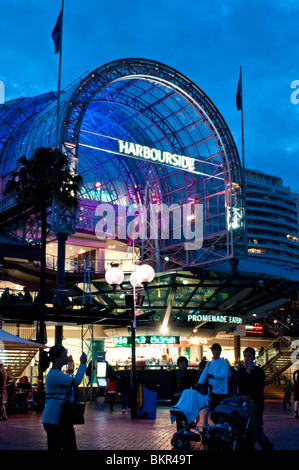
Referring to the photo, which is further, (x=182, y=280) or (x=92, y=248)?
(x=92, y=248)

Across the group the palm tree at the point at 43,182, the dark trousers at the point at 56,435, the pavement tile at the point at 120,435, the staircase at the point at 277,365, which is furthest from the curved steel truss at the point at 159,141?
the dark trousers at the point at 56,435

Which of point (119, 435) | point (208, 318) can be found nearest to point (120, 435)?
point (119, 435)

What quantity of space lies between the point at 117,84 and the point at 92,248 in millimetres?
16937

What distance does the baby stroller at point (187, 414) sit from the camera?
40.2 ft

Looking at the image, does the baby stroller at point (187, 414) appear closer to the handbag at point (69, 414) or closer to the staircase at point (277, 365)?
the handbag at point (69, 414)

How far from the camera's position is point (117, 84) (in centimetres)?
4438

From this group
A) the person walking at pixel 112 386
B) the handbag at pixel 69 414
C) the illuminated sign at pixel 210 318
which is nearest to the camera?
the handbag at pixel 69 414

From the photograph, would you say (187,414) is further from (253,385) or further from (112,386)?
(112,386)

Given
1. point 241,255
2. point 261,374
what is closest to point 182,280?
point 241,255

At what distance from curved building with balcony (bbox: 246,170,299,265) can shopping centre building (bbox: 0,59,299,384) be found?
230 ft

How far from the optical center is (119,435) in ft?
49.2

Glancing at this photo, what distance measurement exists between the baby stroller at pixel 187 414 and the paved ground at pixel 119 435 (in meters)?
0.23

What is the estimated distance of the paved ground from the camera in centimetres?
1250
